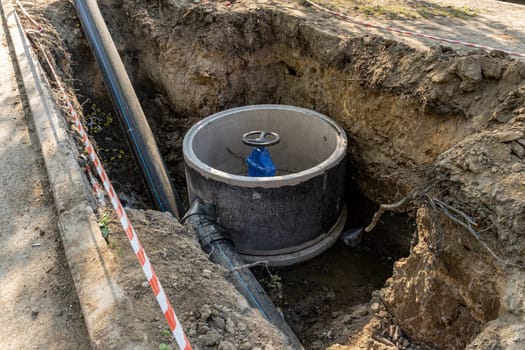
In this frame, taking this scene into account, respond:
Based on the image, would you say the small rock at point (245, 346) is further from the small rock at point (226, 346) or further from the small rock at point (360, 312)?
the small rock at point (360, 312)

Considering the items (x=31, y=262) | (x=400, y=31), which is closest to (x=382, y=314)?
(x=31, y=262)

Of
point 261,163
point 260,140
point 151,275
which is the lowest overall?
point 261,163

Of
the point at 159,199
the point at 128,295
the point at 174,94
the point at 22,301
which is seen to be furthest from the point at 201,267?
the point at 174,94

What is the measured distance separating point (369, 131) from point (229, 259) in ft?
8.60

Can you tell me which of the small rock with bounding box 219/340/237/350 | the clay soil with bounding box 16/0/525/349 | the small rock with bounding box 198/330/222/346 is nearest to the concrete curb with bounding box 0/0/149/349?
the clay soil with bounding box 16/0/525/349

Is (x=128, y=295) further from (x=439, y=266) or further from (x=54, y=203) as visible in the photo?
(x=439, y=266)

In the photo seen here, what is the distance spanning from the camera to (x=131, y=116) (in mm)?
6422

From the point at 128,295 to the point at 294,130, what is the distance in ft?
15.3

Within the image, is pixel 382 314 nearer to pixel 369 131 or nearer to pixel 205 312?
pixel 205 312

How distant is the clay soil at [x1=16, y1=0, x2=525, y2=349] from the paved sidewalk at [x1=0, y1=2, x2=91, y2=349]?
45 cm

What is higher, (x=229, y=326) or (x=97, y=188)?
(x=97, y=188)

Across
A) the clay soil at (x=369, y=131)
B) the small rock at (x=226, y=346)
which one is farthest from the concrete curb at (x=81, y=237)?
the small rock at (x=226, y=346)

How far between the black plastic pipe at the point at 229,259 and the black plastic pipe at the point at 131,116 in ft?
1.29

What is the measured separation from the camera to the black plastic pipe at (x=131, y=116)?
607 centimetres
